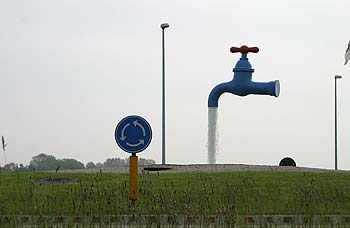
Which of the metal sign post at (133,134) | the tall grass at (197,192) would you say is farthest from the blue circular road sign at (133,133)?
the tall grass at (197,192)

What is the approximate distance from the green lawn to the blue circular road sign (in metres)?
0.92

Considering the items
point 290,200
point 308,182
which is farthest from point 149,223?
point 308,182

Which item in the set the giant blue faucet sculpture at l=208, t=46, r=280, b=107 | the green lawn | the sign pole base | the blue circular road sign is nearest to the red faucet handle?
the giant blue faucet sculpture at l=208, t=46, r=280, b=107

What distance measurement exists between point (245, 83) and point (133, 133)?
15822mm

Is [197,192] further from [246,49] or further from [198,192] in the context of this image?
[246,49]

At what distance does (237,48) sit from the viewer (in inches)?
1277

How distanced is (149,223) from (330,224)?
251cm

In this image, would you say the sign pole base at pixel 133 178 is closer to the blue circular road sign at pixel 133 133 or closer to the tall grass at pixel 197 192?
the tall grass at pixel 197 192

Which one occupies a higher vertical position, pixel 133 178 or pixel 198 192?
pixel 133 178

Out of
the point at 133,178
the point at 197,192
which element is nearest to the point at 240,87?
the point at 197,192

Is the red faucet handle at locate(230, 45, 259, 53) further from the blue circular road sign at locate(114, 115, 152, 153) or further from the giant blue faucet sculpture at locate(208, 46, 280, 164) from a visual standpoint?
the blue circular road sign at locate(114, 115, 152, 153)

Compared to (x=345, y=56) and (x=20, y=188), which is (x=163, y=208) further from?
(x=345, y=56)

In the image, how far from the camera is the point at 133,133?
55.2 feet

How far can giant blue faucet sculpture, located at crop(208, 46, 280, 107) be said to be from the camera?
1270 inches
